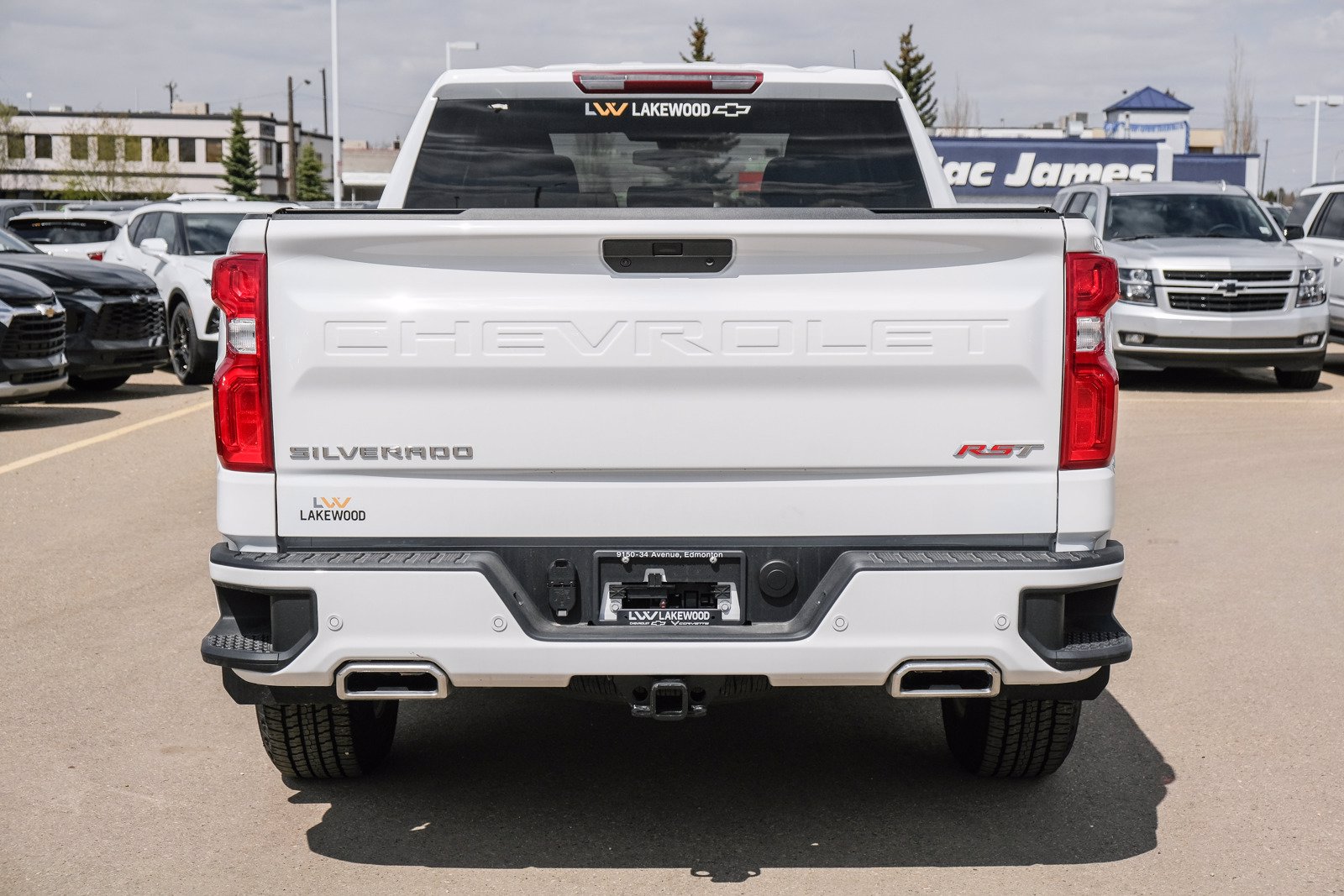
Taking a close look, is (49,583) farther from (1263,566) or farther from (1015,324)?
(1263,566)

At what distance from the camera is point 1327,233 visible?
18125 mm

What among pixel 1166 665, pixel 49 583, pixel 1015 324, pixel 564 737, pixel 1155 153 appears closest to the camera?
Answer: pixel 1015 324

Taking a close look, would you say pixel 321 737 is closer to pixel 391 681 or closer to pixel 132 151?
pixel 391 681

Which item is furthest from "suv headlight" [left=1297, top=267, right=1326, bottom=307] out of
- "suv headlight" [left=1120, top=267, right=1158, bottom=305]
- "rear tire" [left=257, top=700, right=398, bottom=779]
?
"rear tire" [left=257, top=700, right=398, bottom=779]

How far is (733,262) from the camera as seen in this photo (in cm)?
379

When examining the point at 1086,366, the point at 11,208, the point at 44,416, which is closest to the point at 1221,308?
the point at 44,416

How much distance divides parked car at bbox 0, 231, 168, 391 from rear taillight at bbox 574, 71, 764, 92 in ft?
33.7

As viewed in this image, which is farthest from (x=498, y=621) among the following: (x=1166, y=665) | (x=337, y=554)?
(x=1166, y=665)

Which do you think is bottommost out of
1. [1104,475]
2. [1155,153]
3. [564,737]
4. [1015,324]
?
[564,737]

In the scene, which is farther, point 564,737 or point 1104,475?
point 564,737

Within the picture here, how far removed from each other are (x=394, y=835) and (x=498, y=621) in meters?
0.89

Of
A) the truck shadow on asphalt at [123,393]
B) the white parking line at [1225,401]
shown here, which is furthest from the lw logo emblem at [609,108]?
the truck shadow on asphalt at [123,393]

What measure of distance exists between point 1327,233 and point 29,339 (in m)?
13.8

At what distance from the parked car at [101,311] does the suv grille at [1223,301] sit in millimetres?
9753
